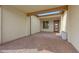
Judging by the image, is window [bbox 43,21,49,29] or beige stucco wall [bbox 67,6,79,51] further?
window [bbox 43,21,49,29]

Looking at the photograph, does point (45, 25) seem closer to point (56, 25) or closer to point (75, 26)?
point (56, 25)

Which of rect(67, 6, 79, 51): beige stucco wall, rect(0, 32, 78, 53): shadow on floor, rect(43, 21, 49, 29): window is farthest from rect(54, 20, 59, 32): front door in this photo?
rect(67, 6, 79, 51): beige stucco wall

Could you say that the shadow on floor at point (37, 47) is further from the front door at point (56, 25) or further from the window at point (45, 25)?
the window at point (45, 25)

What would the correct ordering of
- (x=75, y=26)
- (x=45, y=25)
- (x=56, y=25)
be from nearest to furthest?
(x=75, y=26) < (x=56, y=25) < (x=45, y=25)

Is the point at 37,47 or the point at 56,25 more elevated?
the point at 56,25

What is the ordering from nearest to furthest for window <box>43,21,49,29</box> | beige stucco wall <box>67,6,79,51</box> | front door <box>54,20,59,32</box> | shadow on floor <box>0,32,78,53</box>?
shadow on floor <box>0,32,78,53</box> → beige stucco wall <box>67,6,79,51</box> → front door <box>54,20,59,32</box> → window <box>43,21,49,29</box>

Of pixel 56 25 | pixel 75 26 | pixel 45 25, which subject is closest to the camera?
pixel 75 26

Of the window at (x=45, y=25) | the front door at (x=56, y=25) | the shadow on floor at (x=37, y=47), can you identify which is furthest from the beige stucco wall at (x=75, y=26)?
the window at (x=45, y=25)

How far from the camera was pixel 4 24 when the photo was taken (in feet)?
21.1

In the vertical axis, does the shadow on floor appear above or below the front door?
below

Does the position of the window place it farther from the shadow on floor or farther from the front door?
the shadow on floor

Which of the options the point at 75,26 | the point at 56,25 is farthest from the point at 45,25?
the point at 75,26
